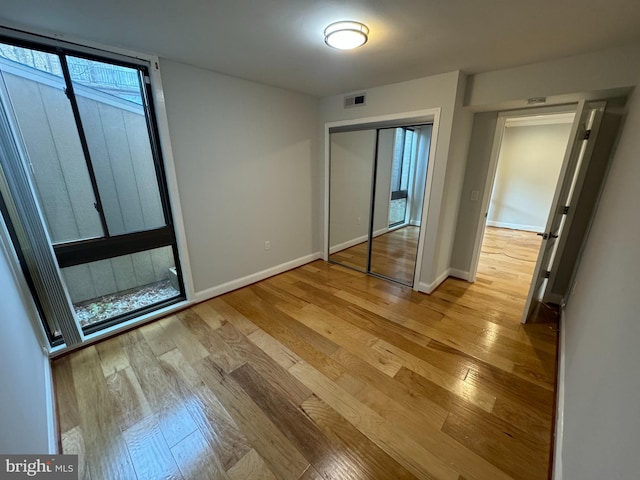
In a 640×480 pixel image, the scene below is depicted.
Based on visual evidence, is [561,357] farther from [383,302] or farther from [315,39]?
[315,39]

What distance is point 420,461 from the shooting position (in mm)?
1303

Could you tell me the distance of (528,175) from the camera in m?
5.71

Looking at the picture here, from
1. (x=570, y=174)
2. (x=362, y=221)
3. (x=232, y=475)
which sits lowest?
(x=232, y=475)

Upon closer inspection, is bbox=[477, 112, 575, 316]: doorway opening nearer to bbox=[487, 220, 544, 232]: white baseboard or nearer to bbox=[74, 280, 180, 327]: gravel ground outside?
bbox=[487, 220, 544, 232]: white baseboard

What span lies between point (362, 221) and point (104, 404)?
3.70 metres

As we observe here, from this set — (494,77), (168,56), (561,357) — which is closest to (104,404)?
(168,56)

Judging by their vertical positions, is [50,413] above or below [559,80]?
below

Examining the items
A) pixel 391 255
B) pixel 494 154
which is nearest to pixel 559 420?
pixel 494 154

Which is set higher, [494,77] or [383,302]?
[494,77]

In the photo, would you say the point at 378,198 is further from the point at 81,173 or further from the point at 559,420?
Answer: the point at 81,173

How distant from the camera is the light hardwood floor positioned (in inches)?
51.5

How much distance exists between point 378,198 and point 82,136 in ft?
12.0
